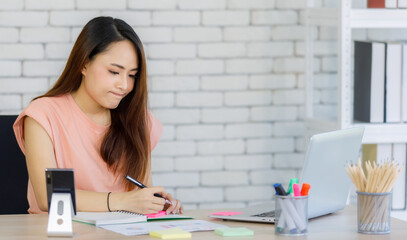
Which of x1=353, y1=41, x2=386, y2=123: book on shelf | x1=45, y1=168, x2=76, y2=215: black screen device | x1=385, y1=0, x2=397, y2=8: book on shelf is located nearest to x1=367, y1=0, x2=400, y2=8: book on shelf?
x1=385, y1=0, x2=397, y2=8: book on shelf

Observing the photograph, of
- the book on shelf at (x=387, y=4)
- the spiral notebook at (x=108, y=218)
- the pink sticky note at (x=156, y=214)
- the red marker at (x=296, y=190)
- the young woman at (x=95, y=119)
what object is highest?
the book on shelf at (x=387, y=4)

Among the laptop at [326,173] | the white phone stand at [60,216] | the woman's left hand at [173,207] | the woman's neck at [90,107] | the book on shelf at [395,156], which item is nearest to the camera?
the white phone stand at [60,216]

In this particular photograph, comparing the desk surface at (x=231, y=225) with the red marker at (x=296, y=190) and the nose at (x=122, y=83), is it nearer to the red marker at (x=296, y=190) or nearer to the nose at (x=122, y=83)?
the red marker at (x=296, y=190)

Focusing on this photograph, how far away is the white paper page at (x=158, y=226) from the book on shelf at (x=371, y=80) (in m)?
1.31

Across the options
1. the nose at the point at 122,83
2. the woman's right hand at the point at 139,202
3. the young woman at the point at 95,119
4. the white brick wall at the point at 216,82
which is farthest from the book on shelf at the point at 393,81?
the woman's right hand at the point at 139,202

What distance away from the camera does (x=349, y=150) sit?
211 centimetres

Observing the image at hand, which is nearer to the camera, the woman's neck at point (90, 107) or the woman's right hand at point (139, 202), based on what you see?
the woman's right hand at point (139, 202)

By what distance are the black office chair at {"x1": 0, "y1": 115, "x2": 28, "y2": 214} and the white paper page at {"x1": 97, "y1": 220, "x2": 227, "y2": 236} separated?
0.77 metres

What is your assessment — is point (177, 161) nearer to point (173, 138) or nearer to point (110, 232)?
point (173, 138)

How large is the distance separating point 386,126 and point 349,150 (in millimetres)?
1027

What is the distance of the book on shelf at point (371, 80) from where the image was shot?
3.03m

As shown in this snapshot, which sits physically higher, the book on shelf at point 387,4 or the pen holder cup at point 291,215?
the book on shelf at point 387,4

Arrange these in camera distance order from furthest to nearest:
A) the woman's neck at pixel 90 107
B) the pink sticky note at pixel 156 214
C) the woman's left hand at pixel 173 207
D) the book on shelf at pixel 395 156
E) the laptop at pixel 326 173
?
the book on shelf at pixel 395 156, the woman's neck at pixel 90 107, the woman's left hand at pixel 173 207, the pink sticky note at pixel 156 214, the laptop at pixel 326 173

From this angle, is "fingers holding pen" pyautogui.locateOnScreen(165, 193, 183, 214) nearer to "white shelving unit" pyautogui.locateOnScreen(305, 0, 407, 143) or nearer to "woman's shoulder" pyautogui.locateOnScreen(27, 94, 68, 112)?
"woman's shoulder" pyautogui.locateOnScreen(27, 94, 68, 112)
